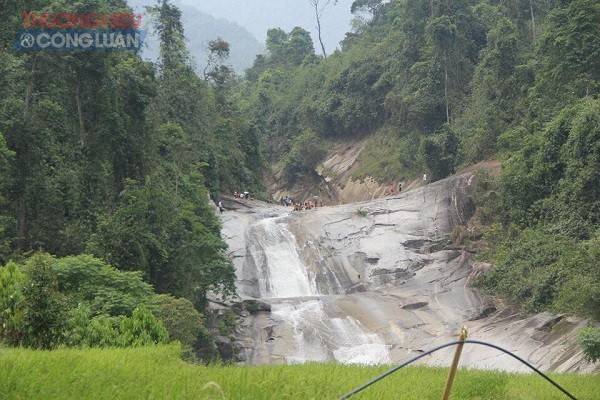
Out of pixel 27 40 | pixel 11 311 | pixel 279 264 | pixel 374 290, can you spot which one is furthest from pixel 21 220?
pixel 374 290

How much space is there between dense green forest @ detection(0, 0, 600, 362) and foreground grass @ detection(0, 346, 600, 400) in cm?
318

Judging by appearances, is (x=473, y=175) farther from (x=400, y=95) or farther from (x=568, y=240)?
(x=400, y=95)

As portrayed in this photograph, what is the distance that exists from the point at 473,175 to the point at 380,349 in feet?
41.9

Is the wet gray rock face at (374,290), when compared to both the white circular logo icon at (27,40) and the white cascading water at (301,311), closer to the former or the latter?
the white cascading water at (301,311)

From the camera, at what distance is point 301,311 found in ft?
84.5

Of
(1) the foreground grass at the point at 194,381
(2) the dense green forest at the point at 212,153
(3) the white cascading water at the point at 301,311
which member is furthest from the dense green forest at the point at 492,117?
(1) the foreground grass at the point at 194,381

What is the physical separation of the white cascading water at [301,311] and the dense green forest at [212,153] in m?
2.69

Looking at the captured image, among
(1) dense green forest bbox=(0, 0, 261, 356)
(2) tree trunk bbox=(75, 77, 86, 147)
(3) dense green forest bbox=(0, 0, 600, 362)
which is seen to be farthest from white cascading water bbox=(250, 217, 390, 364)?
(2) tree trunk bbox=(75, 77, 86, 147)

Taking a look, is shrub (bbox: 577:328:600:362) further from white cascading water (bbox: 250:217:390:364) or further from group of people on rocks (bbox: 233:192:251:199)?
group of people on rocks (bbox: 233:192:251:199)

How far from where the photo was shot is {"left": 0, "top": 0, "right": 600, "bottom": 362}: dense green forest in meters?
19.9

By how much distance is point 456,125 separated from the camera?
4119 centimetres

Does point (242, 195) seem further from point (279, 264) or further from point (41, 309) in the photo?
point (41, 309)

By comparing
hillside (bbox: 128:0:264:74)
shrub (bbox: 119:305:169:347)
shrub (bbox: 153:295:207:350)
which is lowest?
shrub (bbox: 153:295:207:350)

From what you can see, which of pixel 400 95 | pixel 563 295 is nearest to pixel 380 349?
pixel 563 295
